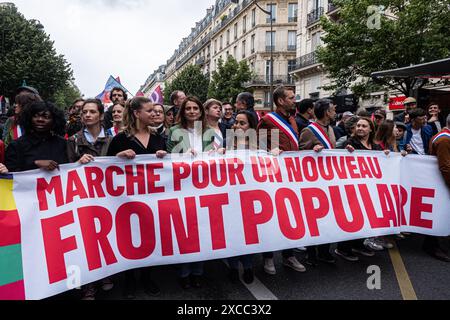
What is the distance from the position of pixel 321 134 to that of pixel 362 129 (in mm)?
541

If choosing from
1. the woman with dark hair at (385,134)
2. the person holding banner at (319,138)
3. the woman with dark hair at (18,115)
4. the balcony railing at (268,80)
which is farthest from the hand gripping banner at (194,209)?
the balcony railing at (268,80)

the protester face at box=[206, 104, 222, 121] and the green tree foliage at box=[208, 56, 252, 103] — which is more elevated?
the green tree foliage at box=[208, 56, 252, 103]

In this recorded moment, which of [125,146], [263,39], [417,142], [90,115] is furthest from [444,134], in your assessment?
[263,39]

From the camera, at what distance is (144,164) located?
325 cm

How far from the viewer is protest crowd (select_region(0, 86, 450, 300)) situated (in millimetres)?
3021

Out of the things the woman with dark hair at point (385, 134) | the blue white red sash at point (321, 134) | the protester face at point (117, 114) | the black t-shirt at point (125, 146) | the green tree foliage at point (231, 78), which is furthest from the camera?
the green tree foliage at point (231, 78)

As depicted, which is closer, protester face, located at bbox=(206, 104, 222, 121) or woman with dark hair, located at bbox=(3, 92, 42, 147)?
woman with dark hair, located at bbox=(3, 92, 42, 147)

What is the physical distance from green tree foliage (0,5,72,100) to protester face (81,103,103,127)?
25.6 metres

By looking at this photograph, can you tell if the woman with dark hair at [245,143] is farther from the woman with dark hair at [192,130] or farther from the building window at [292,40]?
the building window at [292,40]

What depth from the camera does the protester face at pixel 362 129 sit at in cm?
421

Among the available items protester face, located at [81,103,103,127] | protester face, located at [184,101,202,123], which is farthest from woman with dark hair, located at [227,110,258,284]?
protester face, located at [81,103,103,127]

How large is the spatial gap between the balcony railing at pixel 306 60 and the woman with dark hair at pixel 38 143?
1041 inches

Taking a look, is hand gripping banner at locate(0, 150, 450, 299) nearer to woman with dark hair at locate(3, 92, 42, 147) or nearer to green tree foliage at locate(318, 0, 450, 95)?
woman with dark hair at locate(3, 92, 42, 147)

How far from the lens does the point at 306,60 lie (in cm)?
2869
